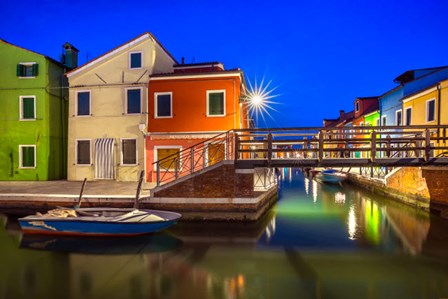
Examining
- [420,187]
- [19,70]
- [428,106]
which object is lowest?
[420,187]

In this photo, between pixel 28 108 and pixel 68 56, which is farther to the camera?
pixel 68 56

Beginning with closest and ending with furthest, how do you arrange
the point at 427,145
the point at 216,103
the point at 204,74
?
1. the point at 427,145
2. the point at 204,74
3. the point at 216,103

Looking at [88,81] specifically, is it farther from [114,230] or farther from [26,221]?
[114,230]

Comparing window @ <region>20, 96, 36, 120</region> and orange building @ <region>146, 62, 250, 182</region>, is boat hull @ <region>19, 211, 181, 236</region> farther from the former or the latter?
window @ <region>20, 96, 36, 120</region>

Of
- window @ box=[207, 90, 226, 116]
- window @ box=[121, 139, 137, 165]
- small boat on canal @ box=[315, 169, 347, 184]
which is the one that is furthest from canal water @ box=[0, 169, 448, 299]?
small boat on canal @ box=[315, 169, 347, 184]

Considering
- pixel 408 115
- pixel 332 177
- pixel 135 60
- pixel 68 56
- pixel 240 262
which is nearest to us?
pixel 240 262

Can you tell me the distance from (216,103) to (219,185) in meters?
5.76

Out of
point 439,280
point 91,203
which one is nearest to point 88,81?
point 91,203

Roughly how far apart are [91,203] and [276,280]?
27.5 ft

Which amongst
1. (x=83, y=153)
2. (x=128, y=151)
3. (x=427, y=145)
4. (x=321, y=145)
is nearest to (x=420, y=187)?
(x=427, y=145)

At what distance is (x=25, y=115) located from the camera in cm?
1852

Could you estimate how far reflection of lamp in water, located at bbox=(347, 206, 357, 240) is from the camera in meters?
11.3

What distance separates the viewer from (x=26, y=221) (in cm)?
1023

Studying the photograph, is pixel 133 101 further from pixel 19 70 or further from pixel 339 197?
pixel 339 197
